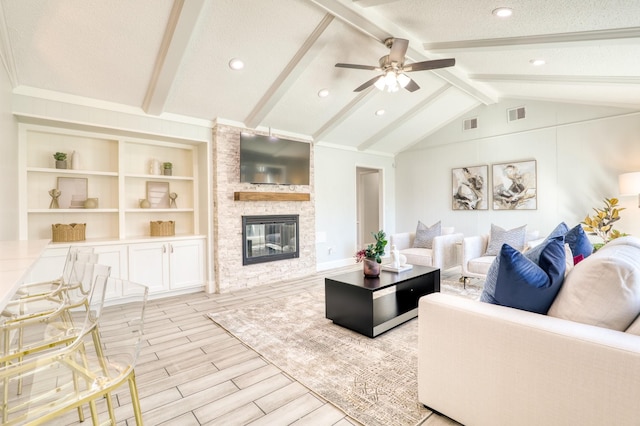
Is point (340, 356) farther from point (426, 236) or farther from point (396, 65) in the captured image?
point (426, 236)

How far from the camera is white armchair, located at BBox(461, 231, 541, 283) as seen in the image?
4.02 m

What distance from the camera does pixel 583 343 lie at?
120cm

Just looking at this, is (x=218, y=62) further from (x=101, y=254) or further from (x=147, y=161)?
(x=101, y=254)

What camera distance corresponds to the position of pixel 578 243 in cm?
250

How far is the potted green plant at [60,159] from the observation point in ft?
11.9

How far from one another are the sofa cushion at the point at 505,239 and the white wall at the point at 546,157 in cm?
121

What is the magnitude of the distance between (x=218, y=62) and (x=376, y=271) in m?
2.84

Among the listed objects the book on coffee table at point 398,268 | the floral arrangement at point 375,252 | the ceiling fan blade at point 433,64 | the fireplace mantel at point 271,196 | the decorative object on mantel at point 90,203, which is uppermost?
the ceiling fan blade at point 433,64

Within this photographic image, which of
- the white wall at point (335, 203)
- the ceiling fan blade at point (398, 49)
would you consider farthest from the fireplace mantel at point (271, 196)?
the ceiling fan blade at point (398, 49)

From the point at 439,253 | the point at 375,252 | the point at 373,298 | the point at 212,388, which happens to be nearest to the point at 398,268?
the point at 375,252

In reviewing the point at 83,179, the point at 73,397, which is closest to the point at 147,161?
the point at 83,179

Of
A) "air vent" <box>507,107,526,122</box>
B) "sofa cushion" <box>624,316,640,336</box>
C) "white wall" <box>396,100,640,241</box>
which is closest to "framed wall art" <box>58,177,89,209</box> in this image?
"sofa cushion" <box>624,316,640,336</box>

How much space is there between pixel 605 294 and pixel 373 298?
190 centimetres

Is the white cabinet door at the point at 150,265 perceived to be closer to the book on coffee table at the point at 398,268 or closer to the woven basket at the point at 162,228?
the woven basket at the point at 162,228
